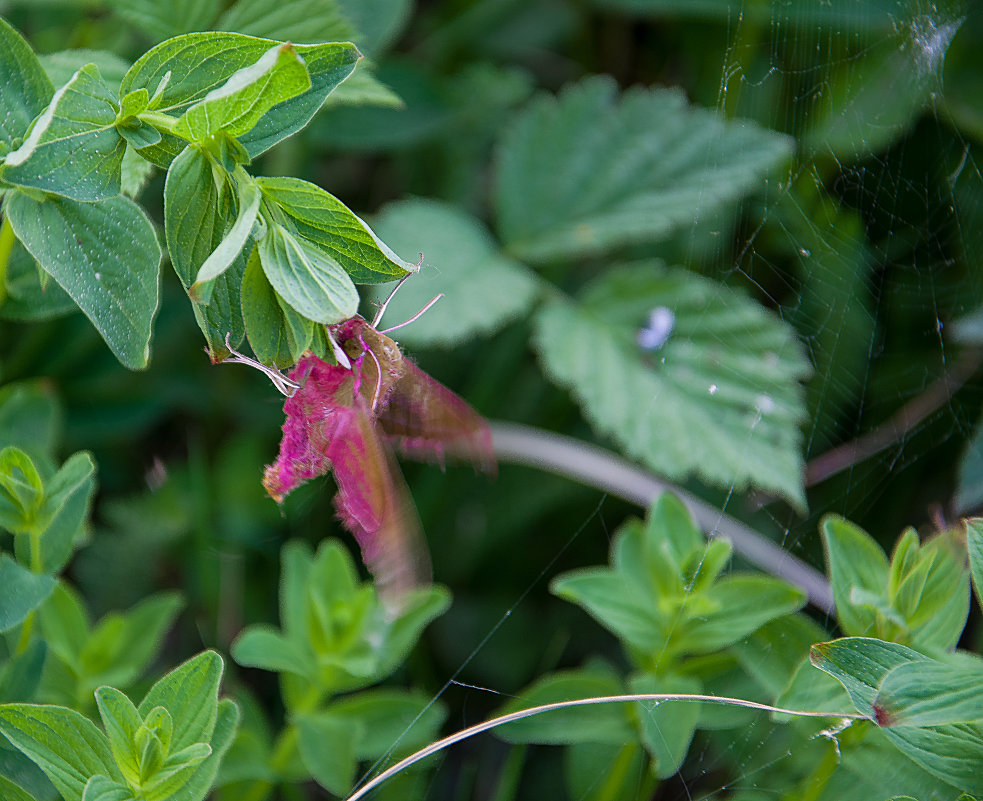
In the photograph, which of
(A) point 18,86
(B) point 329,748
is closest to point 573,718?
(B) point 329,748

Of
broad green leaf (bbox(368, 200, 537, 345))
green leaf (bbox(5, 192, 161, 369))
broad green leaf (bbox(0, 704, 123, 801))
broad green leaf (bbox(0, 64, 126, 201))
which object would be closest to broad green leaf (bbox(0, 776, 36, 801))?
broad green leaf (bbox(0, 704, 123, 801))

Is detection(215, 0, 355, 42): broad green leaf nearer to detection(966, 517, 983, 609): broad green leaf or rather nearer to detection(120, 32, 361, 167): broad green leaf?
detection(120, 32, 361, 167): broad green leaf

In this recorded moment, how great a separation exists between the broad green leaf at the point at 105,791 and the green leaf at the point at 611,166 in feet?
3.04

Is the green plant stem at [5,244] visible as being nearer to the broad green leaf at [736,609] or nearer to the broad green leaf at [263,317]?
the broad green leaf at [263,317]

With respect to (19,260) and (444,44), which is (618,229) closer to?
(444,44)

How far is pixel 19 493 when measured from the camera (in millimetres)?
660

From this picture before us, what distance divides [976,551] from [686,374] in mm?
592

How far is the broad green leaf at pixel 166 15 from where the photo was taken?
915 mm

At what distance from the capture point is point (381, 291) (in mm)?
1213

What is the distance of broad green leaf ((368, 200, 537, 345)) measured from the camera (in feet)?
3.68

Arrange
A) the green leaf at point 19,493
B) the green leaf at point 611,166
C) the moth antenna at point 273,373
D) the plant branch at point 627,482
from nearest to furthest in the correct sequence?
the moth antenna at point 273,373
the green leaf at point 19,493
the plant branch at point 627,482
the green leaf at point 611,166

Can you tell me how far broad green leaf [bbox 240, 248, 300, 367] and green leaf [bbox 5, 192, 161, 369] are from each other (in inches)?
3.7

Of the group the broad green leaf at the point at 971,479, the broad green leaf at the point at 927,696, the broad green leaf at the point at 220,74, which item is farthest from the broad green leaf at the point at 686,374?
the broad green leaf at the point at 220,74

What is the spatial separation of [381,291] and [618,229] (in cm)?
36
